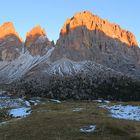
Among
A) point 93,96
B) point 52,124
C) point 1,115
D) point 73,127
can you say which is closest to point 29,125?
point 52,124

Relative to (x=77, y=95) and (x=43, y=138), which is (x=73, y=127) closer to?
(x=43, y=138)

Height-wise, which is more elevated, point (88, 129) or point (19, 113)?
point (88, 129)

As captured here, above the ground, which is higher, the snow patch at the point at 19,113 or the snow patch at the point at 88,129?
the snow patch at the point at 88,129

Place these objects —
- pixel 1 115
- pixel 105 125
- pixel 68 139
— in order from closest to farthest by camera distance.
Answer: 1. pixel 68 139
2. pixel 105 125
3. pixel 1 115

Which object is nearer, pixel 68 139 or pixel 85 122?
pixel 68 139

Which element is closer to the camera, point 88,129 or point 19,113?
point 88,129

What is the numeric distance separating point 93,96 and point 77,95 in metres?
8.91

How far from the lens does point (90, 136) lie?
34.2 m

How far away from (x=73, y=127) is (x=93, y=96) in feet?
517

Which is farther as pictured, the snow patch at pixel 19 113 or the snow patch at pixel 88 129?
the snow patch at pixel 19 113

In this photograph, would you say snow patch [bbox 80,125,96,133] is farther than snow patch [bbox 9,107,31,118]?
No

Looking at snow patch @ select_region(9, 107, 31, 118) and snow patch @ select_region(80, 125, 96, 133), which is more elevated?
snow patch @ select_region(80, 125, 96, 133)

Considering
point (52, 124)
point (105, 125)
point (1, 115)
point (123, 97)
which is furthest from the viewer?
point (123, 97)

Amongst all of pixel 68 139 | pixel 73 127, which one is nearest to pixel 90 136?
pixel 68 139
